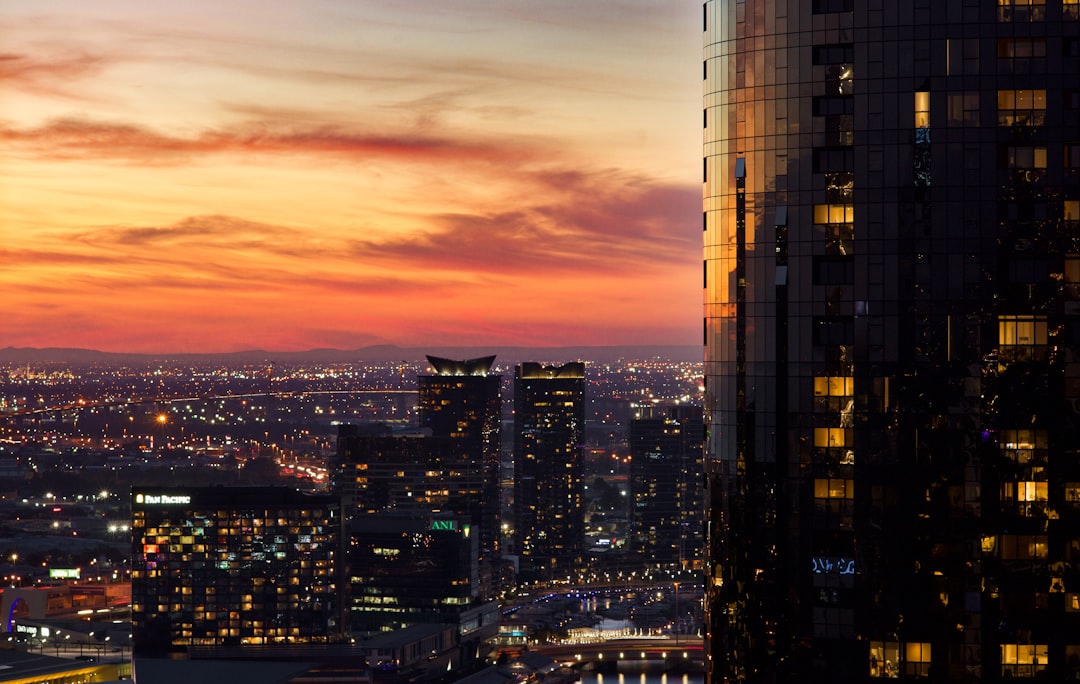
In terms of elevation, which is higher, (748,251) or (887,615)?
(748,251)

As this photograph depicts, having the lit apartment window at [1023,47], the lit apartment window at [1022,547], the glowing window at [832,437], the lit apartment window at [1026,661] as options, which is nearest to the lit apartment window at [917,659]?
the lit apartment window at [1026,661]

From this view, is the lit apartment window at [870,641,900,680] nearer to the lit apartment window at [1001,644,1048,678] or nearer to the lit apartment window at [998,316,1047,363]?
the lit apartment window at [1001,644,1048,678]

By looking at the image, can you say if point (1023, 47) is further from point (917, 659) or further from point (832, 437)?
point (917, 659)

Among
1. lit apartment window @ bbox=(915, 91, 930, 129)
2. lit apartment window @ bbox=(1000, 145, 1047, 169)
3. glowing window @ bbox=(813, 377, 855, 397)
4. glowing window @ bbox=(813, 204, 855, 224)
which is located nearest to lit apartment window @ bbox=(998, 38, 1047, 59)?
lit apartment window @ bbox=(915, 91, 930, 129)

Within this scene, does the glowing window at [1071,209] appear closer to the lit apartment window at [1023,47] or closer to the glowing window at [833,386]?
the lit apartment window at [1023,47]

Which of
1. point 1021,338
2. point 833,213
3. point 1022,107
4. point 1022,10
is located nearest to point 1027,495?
point 1021,338

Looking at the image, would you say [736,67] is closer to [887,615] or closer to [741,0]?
[741,0]

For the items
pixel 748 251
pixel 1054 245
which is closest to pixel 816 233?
pixel 748 251
